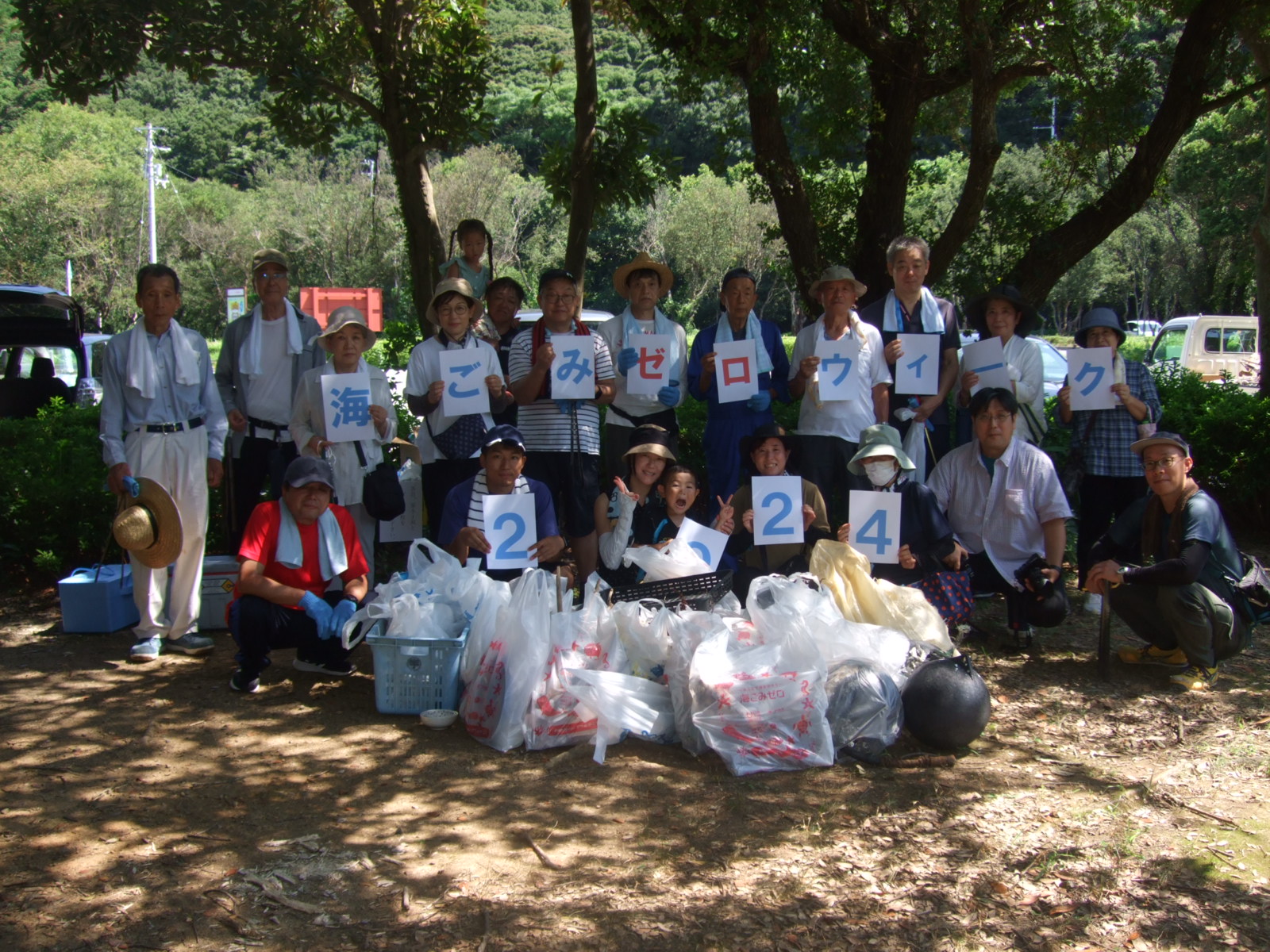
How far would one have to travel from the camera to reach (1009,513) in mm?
5809

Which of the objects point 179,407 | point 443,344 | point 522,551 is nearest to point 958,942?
point 522,551

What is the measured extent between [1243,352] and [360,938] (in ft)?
74.6

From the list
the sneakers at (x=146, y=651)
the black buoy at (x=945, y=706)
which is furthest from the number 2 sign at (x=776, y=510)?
the sneakers at (x=146, y=651)

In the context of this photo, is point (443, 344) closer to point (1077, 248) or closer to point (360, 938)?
point (360, 938)

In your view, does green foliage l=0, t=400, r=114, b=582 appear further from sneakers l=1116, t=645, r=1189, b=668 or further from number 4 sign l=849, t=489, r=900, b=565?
sneakers l=1116, t=645, r=1189, b=668

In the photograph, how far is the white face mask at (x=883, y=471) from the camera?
18.7 ft

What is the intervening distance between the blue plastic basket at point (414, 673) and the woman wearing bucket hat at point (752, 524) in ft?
5.44

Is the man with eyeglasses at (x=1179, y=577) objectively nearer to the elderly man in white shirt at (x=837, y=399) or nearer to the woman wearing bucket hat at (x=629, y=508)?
the elderly man in white shirt at (x=837, y=399)

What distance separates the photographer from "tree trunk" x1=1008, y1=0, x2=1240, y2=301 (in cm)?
826

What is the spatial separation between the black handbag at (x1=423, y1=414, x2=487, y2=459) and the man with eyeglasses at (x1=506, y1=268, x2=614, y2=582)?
26 centimetres

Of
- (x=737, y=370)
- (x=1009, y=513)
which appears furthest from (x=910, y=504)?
(x=737, y=370)

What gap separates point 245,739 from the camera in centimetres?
464

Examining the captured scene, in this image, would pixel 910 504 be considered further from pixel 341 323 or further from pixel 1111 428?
pixel 341 323

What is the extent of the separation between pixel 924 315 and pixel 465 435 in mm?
2700
